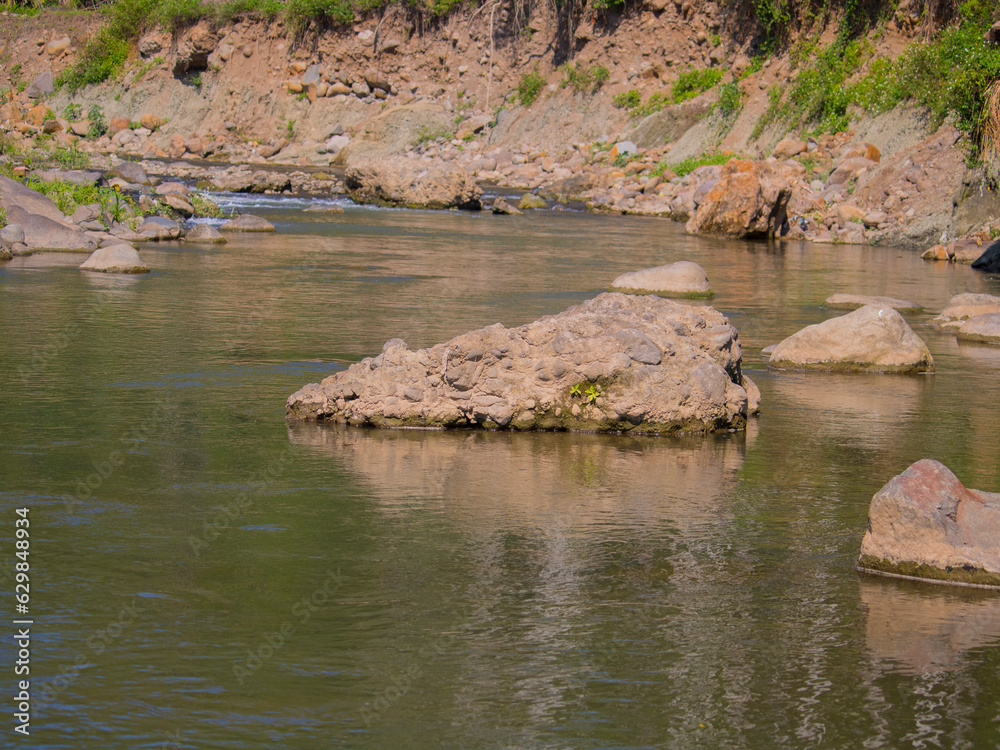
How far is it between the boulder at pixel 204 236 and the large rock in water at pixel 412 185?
12776 millimetres

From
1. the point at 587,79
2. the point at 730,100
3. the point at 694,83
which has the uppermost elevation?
the point at 587,79

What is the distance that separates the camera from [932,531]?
549 centimetres

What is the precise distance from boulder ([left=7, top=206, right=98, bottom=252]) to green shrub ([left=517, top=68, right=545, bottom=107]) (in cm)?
3322

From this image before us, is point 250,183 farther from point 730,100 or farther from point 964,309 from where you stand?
point 964,309

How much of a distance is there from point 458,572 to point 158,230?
17.5 metres

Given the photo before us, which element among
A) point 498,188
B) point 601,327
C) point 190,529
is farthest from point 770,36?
point 190,529

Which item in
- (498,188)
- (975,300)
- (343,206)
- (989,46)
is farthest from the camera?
(498,188)

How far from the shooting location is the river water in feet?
13.2

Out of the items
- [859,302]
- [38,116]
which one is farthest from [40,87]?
[859,302]

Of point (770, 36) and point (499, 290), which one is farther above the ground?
point (770, 36)

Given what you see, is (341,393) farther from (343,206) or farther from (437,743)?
(343,206)

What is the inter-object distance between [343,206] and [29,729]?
2977 centimetres

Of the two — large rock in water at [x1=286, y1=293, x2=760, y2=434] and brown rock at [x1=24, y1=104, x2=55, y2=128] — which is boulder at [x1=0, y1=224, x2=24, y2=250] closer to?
large rock in water at [x1=286, y1=293, x2=760, y2=434]

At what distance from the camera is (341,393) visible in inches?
322
